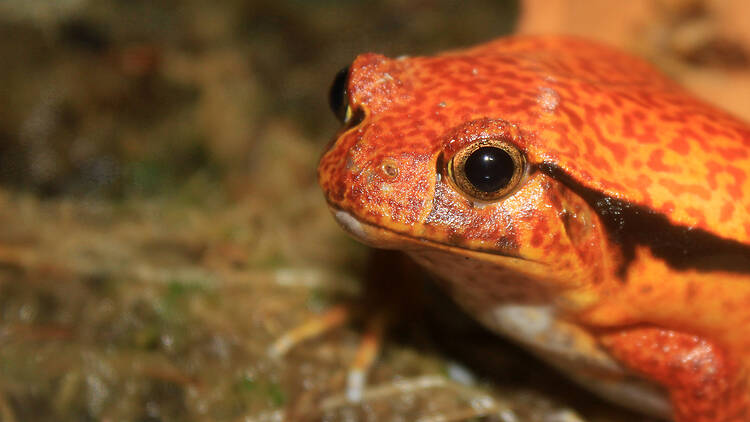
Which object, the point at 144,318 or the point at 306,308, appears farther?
the point at 306,308

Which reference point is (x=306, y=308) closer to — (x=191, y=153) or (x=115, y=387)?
(x=115, y=387)

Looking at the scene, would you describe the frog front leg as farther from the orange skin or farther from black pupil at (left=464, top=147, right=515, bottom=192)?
black pupil at (left=464, top=147, right=515, bottom=192)

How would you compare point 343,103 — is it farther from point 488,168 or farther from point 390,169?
point 488,168

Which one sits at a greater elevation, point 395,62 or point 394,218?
point 395,62

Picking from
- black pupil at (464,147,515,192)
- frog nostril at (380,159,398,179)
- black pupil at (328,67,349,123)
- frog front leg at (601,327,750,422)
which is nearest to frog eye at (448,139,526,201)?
black pupil at (464,147,515,192)

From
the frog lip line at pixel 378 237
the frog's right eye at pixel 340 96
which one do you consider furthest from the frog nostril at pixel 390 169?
the frog's right eye at pixel 340 96

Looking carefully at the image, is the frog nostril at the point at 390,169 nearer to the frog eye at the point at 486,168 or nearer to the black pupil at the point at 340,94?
the frog eye at the point at 486,168

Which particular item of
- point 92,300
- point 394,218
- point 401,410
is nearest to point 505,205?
point 394,218

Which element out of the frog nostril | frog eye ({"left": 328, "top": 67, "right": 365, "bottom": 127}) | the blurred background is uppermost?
→ frog eye ({"left": 328, "top": 67, "right": 365, "bottom": 127})
